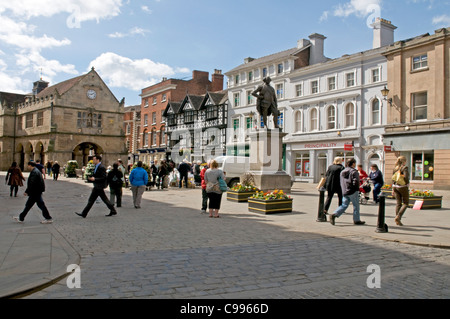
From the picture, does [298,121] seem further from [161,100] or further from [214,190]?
[161,100]

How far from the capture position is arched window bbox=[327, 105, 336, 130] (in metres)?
34.0

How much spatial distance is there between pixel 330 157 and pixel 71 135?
3279 centimetres

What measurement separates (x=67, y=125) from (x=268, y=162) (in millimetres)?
39185

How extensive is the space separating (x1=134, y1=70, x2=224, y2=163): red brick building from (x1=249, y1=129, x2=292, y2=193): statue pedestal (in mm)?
40085

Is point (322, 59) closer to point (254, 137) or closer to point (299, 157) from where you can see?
point (299, 157)

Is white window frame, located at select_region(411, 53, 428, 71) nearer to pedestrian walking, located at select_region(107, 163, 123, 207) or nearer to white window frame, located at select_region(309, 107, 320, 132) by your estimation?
white window frame, located at select_region(309, 107, 320, 132)

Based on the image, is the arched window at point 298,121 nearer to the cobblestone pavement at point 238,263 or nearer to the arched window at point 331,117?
the arched window at point 331,117

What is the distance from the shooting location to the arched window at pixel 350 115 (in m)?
32.5

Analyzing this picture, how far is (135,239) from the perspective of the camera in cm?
770

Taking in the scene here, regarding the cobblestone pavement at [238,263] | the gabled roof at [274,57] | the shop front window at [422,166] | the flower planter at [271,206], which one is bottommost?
the cobblestone pavement at [238,263]

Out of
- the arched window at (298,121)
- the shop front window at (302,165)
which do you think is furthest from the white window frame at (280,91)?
the shop front window at (302,165)

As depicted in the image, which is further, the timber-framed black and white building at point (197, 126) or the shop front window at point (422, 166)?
the timber-framed black and white building at point (197, 126)

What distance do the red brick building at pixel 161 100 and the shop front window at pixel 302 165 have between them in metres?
23.4

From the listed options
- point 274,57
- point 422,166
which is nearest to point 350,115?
point 422,166
